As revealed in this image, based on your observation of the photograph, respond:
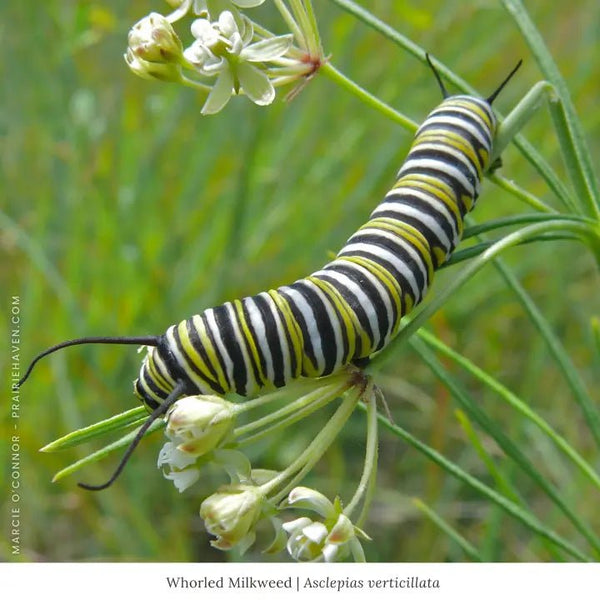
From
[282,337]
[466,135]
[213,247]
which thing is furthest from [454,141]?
[213,247]

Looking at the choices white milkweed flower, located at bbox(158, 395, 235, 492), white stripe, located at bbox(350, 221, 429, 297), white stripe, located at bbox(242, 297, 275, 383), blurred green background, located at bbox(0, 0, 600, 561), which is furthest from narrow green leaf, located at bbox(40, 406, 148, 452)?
blurred green background, located at bbox(0, 0, 600, 561)

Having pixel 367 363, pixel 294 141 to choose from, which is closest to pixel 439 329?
pixel 294 141

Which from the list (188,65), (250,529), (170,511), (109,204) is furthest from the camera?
(109,204)

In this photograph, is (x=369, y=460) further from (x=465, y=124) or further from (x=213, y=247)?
(x=213, y=247)

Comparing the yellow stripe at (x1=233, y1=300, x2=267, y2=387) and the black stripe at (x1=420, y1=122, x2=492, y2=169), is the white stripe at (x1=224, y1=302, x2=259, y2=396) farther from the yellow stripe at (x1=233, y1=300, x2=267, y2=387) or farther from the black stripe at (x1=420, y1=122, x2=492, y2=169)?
the black stripe at (x1=420, y1=122, x2=492, y2=169)

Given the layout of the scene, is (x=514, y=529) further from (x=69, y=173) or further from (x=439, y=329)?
(x=69, y=173)

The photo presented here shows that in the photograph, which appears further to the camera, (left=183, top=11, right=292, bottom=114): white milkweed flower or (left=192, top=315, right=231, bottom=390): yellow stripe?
(left=183, top=11, right=292, bottom=114): white milkweed flower
